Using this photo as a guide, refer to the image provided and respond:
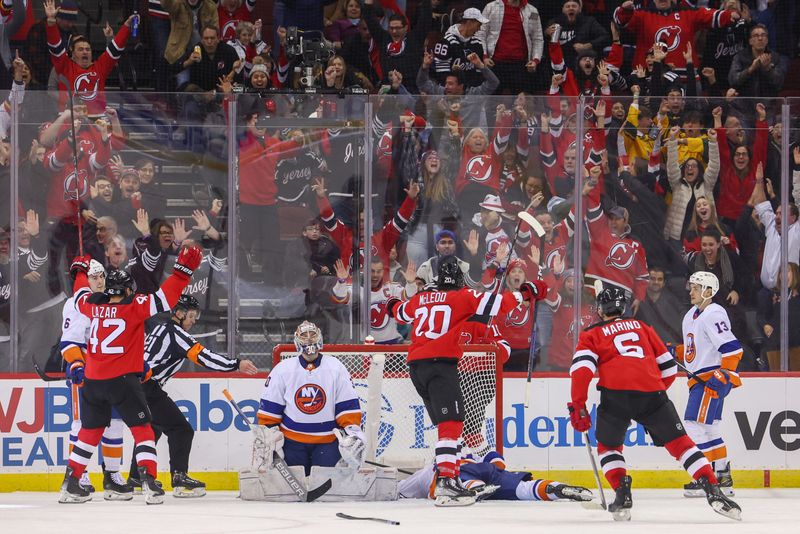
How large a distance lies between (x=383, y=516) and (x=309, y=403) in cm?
110

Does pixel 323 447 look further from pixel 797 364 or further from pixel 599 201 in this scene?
pixel 797 364

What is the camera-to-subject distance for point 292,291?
28.6 feet

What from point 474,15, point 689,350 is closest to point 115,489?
point 689,350

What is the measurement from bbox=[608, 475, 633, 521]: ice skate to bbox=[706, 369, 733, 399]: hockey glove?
1531 mm

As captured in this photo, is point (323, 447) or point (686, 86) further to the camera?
point (686, 86)

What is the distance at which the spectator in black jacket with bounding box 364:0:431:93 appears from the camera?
1048 cm

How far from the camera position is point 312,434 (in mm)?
7582

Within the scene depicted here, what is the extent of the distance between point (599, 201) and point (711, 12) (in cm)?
295

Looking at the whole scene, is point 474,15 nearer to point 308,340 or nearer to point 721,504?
point 308,340

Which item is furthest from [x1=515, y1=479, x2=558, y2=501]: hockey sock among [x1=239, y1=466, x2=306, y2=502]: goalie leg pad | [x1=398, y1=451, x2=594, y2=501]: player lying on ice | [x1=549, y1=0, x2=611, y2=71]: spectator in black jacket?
[x1=549, y1=0, x2=611, y2=71]: spectator in black jacket

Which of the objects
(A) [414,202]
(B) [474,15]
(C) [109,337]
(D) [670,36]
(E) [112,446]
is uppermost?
(B) [474,15]

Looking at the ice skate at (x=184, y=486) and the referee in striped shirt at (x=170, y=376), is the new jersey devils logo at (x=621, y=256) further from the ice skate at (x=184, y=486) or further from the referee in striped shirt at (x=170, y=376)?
the ice skate at (x=184, y=486)

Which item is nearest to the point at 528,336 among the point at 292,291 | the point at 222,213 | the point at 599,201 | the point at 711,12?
the point at 599,201

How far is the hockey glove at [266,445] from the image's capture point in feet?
24.5
